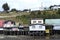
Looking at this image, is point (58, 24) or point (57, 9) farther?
point (57, 9)

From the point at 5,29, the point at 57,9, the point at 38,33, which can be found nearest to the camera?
the point at 38,33

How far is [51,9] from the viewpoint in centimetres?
9331

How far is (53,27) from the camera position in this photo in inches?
1987

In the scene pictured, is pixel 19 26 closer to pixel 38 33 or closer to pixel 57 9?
pixel 38 33

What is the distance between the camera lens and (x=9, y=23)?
176 ft

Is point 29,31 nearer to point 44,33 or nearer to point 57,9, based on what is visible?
point 44,33

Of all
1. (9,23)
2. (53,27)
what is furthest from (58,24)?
(9,23)

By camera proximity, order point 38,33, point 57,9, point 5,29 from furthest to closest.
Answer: point 57,9 < point 5,29 < point 38,33

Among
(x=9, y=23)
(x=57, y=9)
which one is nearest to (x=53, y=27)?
(x=9, y=23)

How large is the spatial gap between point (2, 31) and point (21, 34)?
4.35 m

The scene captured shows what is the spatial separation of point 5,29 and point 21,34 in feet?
11.6

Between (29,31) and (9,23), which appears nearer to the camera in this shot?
(29,31)

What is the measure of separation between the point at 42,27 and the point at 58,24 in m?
4.19

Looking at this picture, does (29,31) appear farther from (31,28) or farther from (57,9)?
(57,9)
